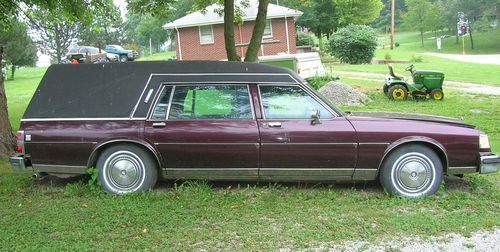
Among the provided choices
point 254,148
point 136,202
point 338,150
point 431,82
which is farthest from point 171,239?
point 431,82

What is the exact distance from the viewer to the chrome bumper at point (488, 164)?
557 centimetres

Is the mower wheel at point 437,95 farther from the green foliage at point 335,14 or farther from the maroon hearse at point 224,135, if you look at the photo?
the green foliage at point 335,14

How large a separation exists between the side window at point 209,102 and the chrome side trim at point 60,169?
1.21m

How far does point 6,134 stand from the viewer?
8.55 meters

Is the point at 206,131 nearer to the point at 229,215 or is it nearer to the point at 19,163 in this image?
the point at 229,215

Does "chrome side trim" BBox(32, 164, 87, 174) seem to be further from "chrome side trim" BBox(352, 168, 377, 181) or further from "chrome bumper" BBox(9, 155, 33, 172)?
"chrome side trim" BBox(352, 168, 377, 181)

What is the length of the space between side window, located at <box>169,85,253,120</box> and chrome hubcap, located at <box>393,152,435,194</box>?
1830 mm

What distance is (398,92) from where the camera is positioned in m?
15.3

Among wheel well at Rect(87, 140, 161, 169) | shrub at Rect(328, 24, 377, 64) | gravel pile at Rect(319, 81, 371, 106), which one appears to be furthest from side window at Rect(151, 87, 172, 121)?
shrub at Rect(328, 24, 377, 64)

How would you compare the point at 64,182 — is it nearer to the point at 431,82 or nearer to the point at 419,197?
the point at 419,197

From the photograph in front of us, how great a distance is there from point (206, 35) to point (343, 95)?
18615 millimetres

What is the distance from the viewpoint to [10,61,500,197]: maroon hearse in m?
5.66

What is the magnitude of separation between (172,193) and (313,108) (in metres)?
1.87

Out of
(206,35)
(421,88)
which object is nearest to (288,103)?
(421,88)
